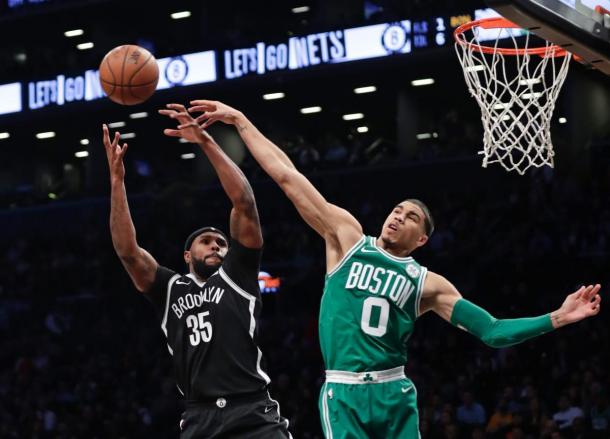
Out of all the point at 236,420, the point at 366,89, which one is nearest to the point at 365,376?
the point at 236,420

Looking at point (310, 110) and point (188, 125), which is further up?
point (310, 110)

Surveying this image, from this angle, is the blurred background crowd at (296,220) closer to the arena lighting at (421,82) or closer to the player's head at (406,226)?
the arena lighting at (421,82)

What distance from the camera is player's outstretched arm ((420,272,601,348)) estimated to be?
19.2 feet

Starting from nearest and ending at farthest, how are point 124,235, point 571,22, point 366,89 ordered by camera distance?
point 124,235 → point 571,22 → point 366,89

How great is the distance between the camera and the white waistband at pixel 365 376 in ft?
20.0

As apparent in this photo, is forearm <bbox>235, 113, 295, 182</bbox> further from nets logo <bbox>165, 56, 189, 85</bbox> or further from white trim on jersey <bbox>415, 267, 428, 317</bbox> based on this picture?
nets logo <bbox>165, 56, 189, 85</bbox>

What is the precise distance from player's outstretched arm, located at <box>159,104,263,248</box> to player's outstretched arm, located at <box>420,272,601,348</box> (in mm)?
1039

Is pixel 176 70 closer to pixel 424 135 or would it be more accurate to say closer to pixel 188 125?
pixel 424 135

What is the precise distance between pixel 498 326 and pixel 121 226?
2.28 m

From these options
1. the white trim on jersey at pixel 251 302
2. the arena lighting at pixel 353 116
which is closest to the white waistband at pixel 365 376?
the white trim on jersey at pixel 251 302

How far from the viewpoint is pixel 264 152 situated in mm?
6418

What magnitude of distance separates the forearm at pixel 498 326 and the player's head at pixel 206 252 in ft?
4.58

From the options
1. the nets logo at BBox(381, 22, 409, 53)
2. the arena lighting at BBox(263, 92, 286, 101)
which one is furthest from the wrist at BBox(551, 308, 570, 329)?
the arena lighting at BBox(263, 92, 286, 101)

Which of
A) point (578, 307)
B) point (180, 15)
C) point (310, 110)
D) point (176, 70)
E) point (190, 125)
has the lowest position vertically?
point (578, 307)
